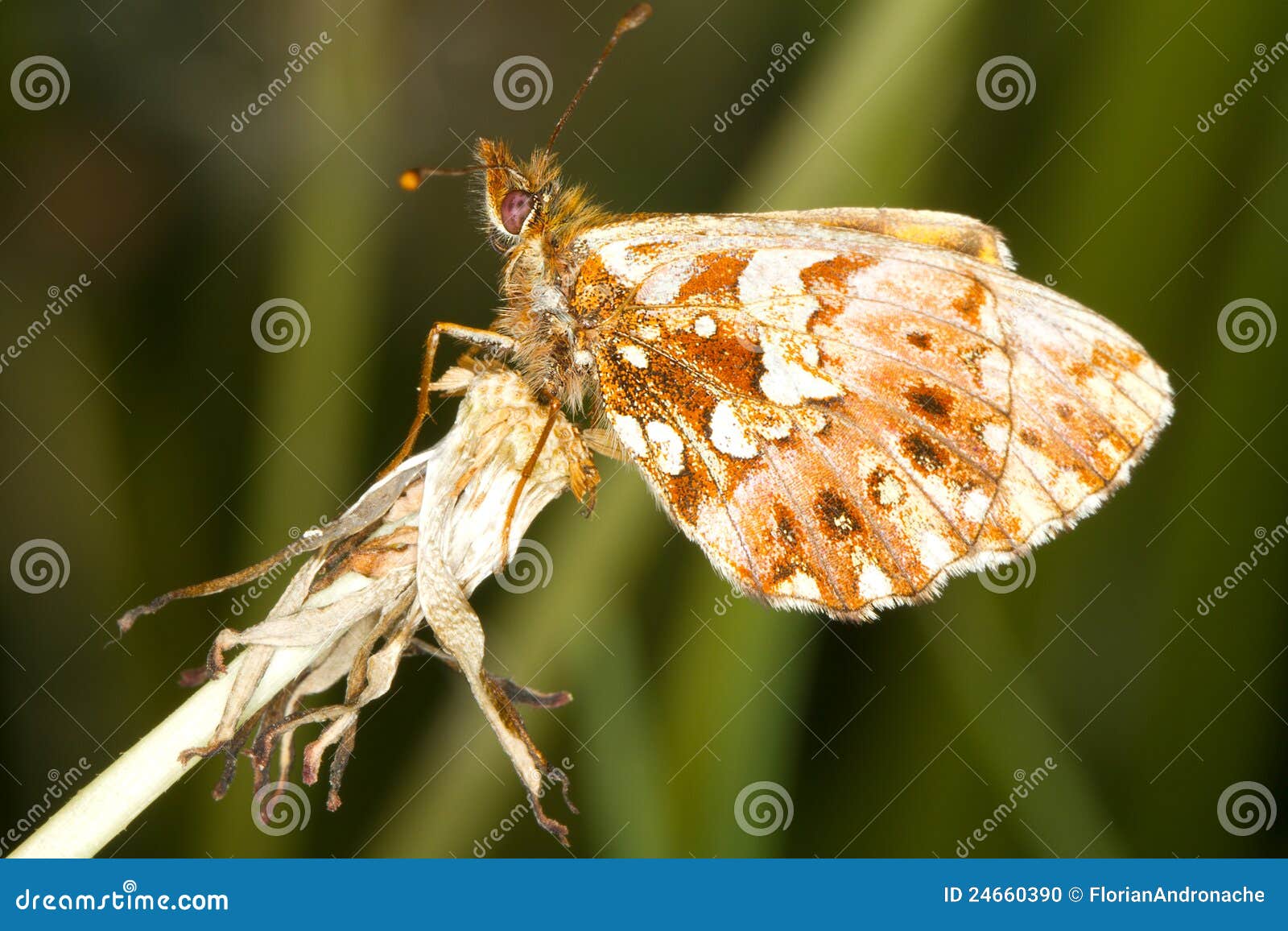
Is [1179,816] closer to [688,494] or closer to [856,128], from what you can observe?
[688,494]

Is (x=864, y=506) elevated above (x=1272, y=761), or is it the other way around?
(x=1272, y=761)

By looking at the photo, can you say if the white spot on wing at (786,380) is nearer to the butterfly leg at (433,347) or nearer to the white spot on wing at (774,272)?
the white spot on wing at (774,272)

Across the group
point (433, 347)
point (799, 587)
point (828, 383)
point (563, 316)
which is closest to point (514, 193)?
point (563, 316)

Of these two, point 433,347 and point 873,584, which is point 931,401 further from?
point 433,347

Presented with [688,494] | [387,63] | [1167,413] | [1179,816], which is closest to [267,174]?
[387,63]

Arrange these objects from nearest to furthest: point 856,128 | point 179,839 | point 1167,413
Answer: point 1167,413
point 856,128
point 179,839

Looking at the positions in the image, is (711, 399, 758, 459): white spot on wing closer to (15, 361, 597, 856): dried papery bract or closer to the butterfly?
the butterfly

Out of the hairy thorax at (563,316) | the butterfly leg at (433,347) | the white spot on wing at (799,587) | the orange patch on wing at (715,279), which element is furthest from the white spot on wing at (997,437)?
the butterfly leg at (433,347)
